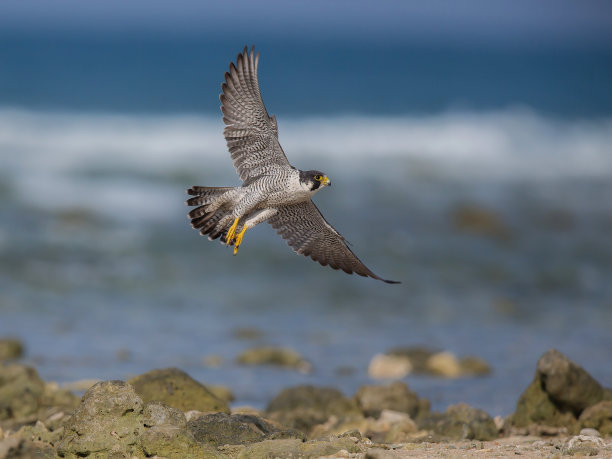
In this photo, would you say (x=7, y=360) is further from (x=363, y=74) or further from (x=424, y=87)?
(x=363, y=74)

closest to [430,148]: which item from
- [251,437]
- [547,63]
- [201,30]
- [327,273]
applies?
[327,273]

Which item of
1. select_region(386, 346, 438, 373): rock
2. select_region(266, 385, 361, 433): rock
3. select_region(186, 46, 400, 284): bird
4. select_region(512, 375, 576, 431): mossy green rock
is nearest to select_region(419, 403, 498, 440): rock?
select_region(512, 375, 576, 431): mossy green rock

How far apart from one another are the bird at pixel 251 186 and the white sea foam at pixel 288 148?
9748 mm

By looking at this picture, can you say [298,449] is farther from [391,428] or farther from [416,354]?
[416,354]

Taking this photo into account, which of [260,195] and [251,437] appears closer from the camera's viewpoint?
[251,437]

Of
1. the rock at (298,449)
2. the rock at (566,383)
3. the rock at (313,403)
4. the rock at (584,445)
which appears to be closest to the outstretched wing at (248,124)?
the rock at (313,403)

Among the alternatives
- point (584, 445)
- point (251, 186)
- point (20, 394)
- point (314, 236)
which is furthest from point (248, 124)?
point (584, 445)

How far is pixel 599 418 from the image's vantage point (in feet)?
23.2

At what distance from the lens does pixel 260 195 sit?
7.46 meters

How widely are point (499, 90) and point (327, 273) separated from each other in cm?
2990

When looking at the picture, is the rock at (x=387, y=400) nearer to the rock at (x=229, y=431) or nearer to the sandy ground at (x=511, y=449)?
the sandy ground at (x=511, y=449)

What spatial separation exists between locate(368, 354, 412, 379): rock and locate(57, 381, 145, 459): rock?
5.12m

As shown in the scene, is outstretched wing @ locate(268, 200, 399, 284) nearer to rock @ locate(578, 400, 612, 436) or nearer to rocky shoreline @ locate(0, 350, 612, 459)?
rocky shoreline @ locate(0, 350, 612, 459)

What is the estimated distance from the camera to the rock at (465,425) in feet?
22.8
